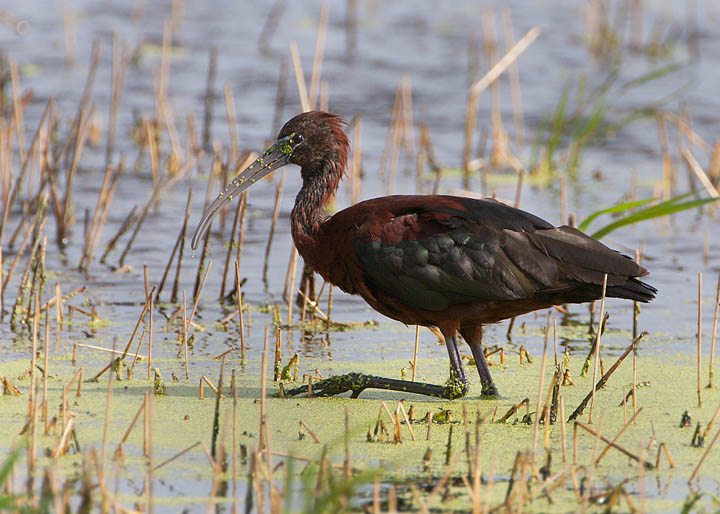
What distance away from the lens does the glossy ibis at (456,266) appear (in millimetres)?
5223

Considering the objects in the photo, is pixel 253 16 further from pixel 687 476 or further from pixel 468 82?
pixel 687 476

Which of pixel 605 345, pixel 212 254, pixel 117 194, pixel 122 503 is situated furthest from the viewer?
pixel 117 194

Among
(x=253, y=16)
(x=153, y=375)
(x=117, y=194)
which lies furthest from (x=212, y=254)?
(x=253, y=16)

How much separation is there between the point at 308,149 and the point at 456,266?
1.09 m

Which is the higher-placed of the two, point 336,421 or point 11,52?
point 11,52

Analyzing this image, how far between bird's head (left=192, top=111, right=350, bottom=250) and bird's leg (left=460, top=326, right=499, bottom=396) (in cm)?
104

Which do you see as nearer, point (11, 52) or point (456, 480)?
point (456, 480)

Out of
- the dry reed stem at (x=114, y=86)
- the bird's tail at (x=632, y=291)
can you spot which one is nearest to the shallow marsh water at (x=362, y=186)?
the dry reed stem at (x=114, y=86)

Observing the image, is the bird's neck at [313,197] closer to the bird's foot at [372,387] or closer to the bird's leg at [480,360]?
the bird's foot at [372,387]

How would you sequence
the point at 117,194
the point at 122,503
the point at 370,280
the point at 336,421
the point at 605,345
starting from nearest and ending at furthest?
1. the point at 122,503
2. the point at 336,421
3. the point at 370,280
4. the point at 605,345
5. the point at 117,194

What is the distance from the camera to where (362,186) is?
34.0 ft

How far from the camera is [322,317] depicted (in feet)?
22.0

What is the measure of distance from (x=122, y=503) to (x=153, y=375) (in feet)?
6.16

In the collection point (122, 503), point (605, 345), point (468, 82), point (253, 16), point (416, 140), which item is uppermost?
point (253, 16)
